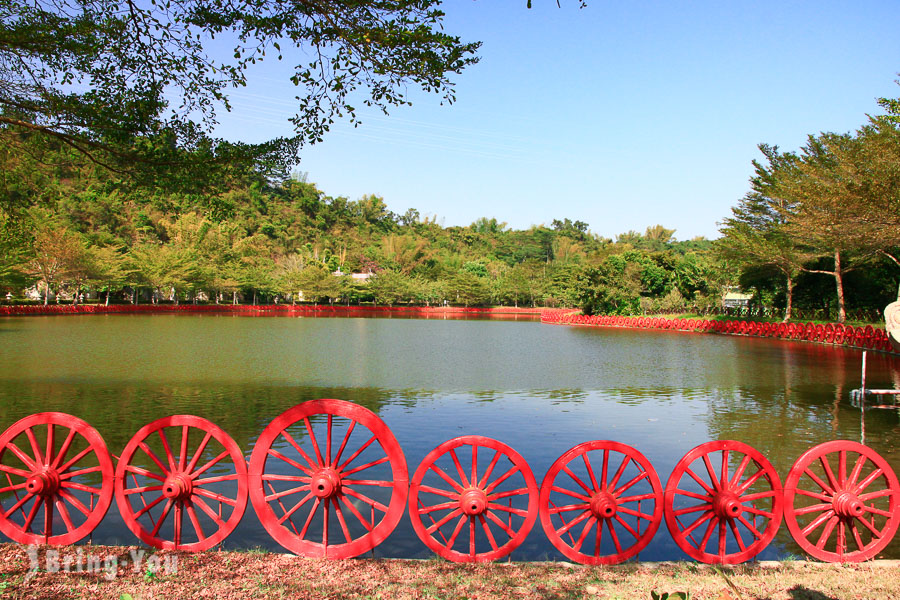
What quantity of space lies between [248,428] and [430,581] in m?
6.78

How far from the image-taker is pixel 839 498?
445 cm

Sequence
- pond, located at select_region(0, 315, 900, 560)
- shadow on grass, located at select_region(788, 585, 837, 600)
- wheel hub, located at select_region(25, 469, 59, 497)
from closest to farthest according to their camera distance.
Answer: shadow on grass, located at select_region(788, 585, 837, 600) → wheel hub, located at select_region(25, 469, 59, 497) → pond, located at select_region(0, 315, 900, 560)

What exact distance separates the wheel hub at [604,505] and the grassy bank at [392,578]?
0.38m

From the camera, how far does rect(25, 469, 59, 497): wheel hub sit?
465cm

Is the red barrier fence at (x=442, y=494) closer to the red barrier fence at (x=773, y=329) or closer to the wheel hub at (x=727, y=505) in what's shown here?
the wheel hub at (x=727, y=505)

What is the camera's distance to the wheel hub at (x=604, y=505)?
436cm

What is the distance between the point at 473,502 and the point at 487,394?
1005cm

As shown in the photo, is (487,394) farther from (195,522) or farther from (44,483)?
(44,483)

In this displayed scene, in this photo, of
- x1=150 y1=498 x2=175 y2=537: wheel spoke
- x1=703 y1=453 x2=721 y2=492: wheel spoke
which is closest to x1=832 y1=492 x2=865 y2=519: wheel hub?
x1=703 y1=453 x2=721 y2=492: wheel spoke

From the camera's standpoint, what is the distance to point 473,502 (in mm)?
4215

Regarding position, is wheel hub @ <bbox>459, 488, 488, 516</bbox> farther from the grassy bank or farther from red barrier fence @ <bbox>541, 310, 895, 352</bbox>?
red barrier fence @ <bbox>541, 310, 895, 352</bbox>

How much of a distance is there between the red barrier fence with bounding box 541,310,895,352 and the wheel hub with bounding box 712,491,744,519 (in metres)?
21.8

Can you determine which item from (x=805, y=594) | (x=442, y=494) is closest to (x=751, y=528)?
(x=805, y=594)

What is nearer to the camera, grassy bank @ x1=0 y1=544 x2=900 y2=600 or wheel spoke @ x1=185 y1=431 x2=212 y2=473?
grassy bank @ x1=0 y1=544 x2=900 y2=600
